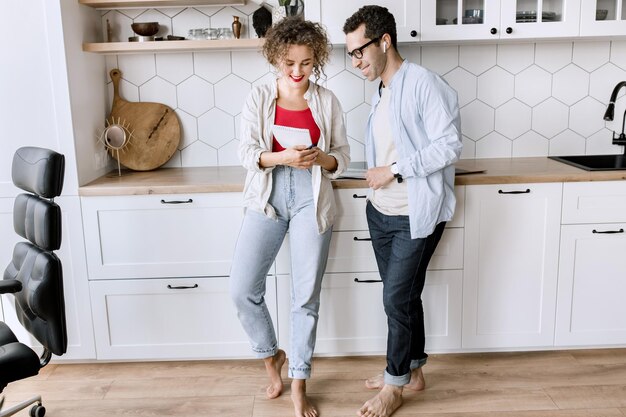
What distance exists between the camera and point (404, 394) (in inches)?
95.1

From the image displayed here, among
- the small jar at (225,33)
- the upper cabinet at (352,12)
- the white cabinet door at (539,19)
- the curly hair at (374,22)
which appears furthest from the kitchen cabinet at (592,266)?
the small jar at (225,33)

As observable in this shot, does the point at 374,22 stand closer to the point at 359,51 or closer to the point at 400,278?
the point at 359,51

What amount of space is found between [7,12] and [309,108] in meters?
1.31

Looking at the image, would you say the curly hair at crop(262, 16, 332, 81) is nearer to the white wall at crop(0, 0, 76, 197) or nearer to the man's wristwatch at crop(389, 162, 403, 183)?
the man's wristwatch at crop(389, 162, 403, 183)

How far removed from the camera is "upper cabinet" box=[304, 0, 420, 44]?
8.52ft

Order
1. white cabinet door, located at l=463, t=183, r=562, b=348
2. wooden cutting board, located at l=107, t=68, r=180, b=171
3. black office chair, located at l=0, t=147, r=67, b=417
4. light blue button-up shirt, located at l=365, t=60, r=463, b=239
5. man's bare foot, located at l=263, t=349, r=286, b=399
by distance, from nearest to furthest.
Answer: black office chair, located at l=0, t=147, r=67, b=417 → light blue button-up shirt, located at l=365, t=60, r=463, b=239 → man's bare foot, located at l=263, t=349, r=286, b=399 → white cabinet door, located at l=463, t=183, r=562, b=348 → wooden cutting board, located at l=107, t=68, r=180, b=171

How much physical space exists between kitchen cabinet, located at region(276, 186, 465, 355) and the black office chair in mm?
951

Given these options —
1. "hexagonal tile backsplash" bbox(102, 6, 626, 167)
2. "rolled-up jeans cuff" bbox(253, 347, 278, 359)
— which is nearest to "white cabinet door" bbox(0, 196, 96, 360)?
"hexagonal tile backsplash" bbox(102, 6, 626, 167)

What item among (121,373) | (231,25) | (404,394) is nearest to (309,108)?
(231,25)

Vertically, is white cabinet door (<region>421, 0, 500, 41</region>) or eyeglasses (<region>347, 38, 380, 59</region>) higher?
white cabinet door (<region>421, 0, 500, 41</region>)

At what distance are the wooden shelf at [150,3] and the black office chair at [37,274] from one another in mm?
963

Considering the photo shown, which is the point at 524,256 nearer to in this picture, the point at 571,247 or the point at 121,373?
the point at 571,247

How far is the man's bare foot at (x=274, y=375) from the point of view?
2395 millimetres

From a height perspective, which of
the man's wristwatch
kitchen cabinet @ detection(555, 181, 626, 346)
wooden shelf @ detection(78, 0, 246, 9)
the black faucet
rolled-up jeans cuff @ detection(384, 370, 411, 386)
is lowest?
rolled-up jeans cuff @ detection(384, 370, 411, 386)
